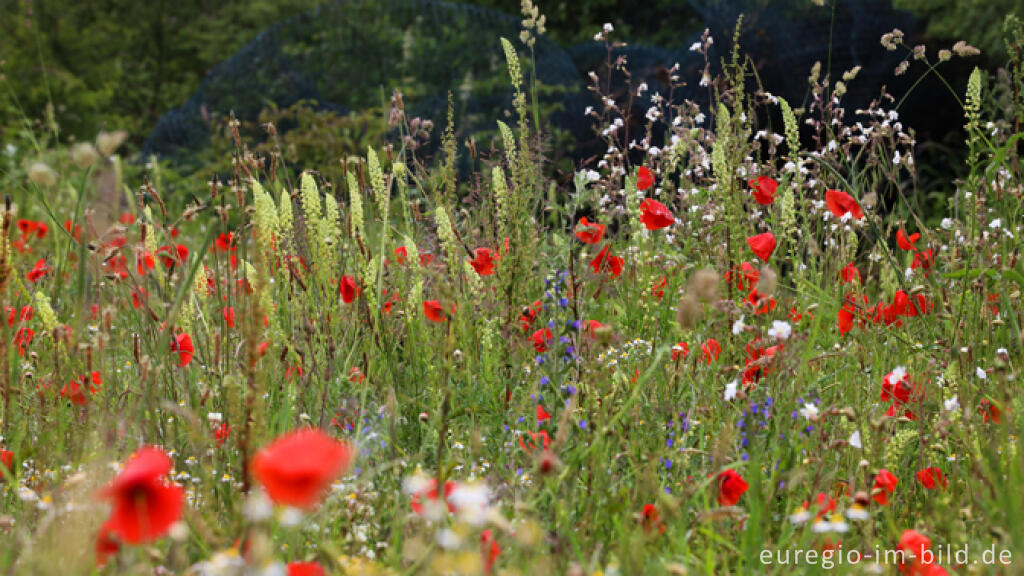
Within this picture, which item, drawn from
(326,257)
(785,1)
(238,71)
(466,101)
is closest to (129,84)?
(238,71)

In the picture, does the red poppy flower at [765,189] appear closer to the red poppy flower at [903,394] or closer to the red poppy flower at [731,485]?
the red poppy flower at [903,394]

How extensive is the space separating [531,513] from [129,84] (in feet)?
45.1

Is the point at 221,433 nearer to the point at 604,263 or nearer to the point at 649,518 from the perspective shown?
the point at 649,518

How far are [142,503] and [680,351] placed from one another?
1398 mm

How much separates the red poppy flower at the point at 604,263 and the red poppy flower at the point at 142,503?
1597 mm

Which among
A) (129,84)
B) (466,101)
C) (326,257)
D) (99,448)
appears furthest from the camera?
(129,84)

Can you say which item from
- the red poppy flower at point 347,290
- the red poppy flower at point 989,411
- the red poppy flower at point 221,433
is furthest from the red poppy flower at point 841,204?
the red poppy flower at point 221,433

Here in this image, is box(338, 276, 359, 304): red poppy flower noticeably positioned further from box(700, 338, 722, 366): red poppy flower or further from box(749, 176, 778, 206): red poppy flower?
box(749, 176, 778, 206): red poppy flower

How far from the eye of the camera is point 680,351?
2.02m

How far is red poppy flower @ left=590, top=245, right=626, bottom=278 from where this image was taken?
7.79ft

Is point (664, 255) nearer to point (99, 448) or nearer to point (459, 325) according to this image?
point (459, 325)

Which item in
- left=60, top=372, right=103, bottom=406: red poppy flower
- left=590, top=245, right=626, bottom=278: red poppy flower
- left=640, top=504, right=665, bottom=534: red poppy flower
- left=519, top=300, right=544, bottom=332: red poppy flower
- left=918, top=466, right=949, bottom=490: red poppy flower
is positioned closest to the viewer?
left=640, top=504, right=665, bottom=534: red poppy flower

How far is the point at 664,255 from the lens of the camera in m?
2.57

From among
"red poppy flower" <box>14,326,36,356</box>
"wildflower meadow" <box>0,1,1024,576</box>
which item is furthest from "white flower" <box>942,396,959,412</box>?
"red poppy flower" <box>14,326,36,356</box>
